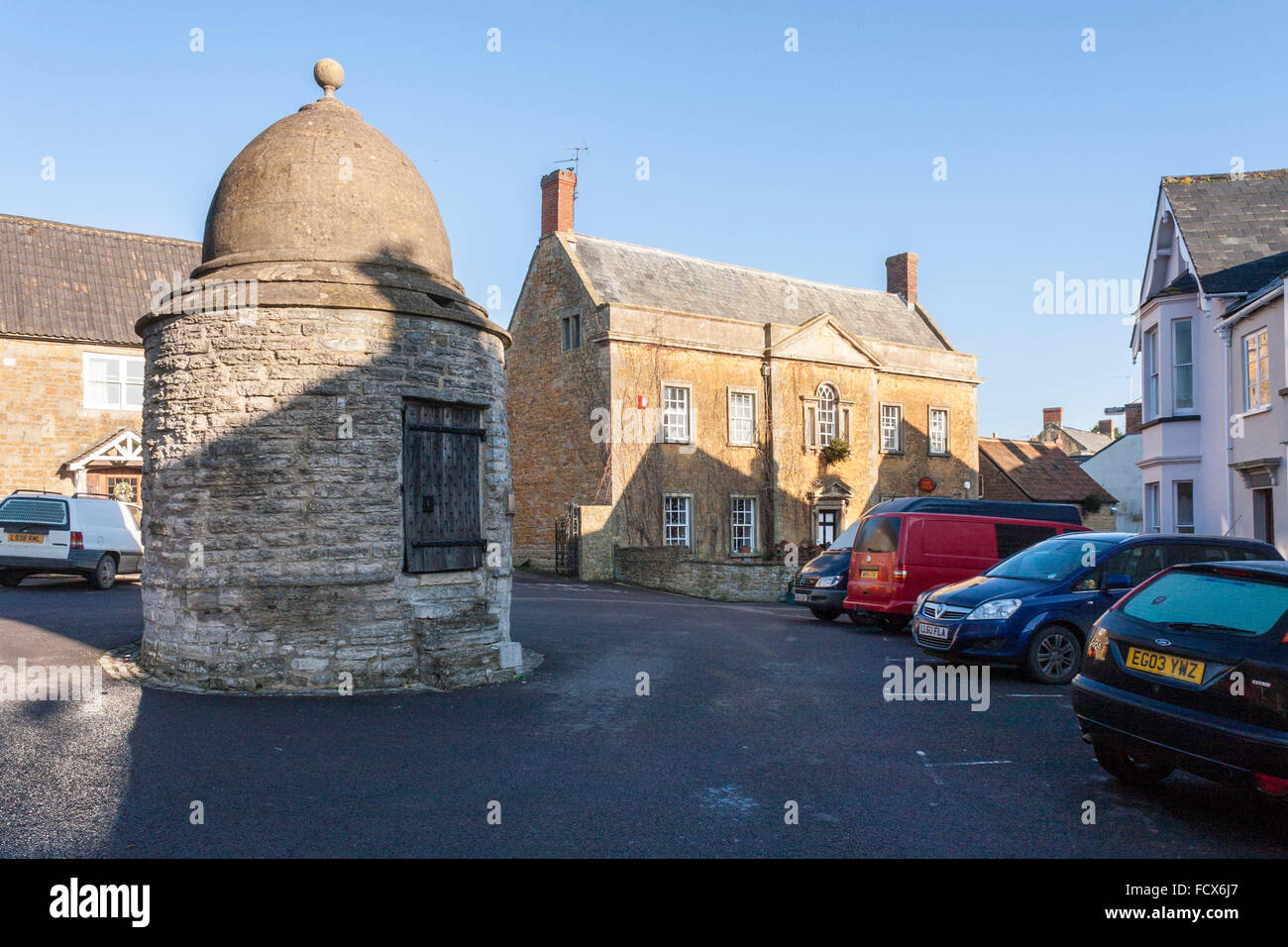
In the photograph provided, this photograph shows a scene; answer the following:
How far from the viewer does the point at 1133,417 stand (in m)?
41.2

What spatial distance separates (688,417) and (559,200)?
7.73 metres

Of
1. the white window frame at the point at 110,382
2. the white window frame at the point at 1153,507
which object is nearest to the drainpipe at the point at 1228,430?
the white window frame at the point at 1153,507

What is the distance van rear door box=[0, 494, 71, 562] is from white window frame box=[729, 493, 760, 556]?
17404mm

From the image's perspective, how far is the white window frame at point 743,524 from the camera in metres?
29.0

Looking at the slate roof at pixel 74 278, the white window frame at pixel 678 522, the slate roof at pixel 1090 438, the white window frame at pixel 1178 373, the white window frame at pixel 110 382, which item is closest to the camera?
the white window frame at pixel 1178 373

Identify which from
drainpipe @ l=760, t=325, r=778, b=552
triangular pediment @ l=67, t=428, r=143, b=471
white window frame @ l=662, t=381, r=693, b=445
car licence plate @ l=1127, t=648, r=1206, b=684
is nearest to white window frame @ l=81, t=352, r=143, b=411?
triangular pediment @ l=67, t=428, r=143, b=471

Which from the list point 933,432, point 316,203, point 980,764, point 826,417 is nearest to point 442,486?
point 316,203

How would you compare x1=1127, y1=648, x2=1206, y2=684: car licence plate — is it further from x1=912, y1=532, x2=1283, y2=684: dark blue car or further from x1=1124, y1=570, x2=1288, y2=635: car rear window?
x1=912, y1=532, x2=1283, y2=684: dark blue car

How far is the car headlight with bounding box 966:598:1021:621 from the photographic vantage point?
10562mm

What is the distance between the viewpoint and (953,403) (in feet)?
118

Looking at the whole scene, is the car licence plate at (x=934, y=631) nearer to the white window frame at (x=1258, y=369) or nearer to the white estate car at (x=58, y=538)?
the white window frame at (x=1258, y=369)

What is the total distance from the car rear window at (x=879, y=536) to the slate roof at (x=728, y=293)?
12832 millimetres
